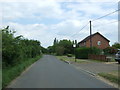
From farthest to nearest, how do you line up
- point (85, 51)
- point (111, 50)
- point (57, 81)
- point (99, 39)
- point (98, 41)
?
point (99, 39)
point (98, 41)
point (111, 50)
point (85, 51)
point (57, 81)

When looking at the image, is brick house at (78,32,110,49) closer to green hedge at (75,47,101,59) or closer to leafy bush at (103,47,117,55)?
leafy bush at (103,47,117,55)

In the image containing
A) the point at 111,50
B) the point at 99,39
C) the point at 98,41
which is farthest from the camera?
the point at 99,39

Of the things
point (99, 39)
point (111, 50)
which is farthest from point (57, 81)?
point (99, 39)

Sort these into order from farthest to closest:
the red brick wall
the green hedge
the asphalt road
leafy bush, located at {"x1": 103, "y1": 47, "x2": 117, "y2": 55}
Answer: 1. the red brick wall
2. leafy bush, located at {"x1": 103, "y1": 47, "x2": 117, "y2": 55}
3. the green hedge
4. the asphalt road

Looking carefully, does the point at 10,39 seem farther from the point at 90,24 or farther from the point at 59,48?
the point at 59,48

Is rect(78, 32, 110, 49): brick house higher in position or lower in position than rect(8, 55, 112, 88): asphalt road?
higher

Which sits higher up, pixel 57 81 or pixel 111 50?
pixel 111 50

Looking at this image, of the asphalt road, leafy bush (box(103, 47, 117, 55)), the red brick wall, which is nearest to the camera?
the asphalt road

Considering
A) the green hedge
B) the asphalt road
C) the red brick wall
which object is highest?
the red brick wall

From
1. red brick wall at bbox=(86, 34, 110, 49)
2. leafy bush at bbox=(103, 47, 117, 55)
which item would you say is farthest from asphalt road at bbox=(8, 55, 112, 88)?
red brick wall at bbox=(86, 34, 110, 49)

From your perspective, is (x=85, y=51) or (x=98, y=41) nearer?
(x=85, y=51)

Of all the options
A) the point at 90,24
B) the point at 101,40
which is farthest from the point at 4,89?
the point at 101,40

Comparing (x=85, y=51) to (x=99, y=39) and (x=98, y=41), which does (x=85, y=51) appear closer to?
(x=98, y=41)

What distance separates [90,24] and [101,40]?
38448mm
